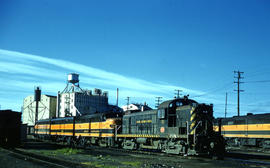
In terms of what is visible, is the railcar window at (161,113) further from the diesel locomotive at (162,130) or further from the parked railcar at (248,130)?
the parked railcar at (248,130)

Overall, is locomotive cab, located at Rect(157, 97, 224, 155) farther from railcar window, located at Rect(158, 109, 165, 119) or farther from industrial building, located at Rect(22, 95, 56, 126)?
industrial building, located at Rect(22, 95, 56, 126)

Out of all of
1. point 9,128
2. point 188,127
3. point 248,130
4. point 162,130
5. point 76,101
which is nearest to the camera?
point 188,127

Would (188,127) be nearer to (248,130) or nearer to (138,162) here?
(138,162)

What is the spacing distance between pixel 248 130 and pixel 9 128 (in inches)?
1032

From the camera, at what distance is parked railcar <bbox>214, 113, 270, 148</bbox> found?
102 feet

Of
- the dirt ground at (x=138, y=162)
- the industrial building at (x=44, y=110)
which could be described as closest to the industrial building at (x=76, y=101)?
the industrial building at (x=44, y=110)

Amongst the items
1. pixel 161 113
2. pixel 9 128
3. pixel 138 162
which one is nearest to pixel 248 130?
pixel 161 113

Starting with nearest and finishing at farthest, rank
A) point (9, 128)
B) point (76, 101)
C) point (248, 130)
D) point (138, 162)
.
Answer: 1. point (138, 162)
2. point (9, 128)
3. point (248, 130)
4. point (76, 101)

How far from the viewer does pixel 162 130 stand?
74.9ft

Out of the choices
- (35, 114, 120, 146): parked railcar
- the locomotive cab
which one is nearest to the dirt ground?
the locomotive cab

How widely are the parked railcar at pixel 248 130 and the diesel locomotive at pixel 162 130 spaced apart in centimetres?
1077

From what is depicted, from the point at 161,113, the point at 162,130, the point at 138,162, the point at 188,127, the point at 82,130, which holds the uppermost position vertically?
the point at 161,113

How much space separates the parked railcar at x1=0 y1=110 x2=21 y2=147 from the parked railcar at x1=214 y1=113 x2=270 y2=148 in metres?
21.4

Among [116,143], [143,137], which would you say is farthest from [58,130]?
[143,137]
